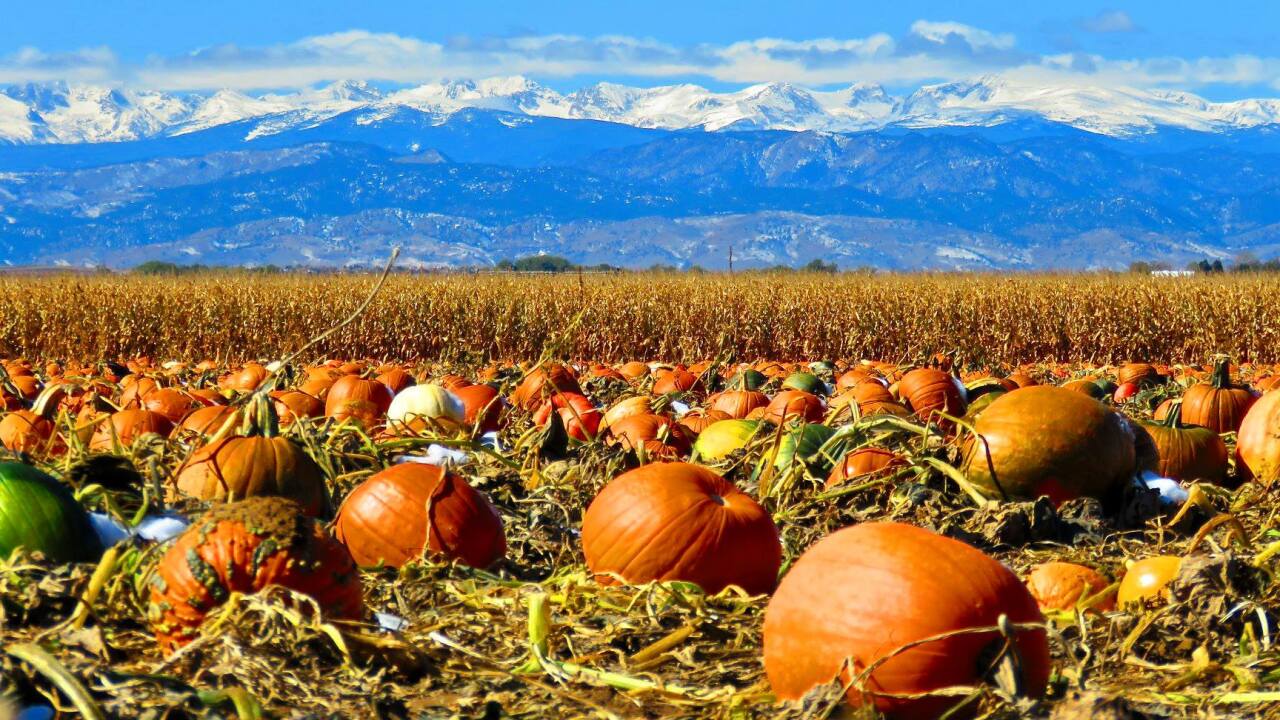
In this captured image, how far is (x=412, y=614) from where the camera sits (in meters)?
3.71

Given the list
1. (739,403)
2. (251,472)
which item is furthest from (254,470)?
(739,403)

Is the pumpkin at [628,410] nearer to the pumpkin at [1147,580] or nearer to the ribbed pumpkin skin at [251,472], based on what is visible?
the ribbed pumpkin skin at [251,472]

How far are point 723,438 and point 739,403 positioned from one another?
1.40 metres

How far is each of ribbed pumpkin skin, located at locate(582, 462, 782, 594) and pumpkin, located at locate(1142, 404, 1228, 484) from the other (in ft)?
8.02

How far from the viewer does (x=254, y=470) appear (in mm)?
4465

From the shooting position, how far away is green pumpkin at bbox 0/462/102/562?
362 centimetres

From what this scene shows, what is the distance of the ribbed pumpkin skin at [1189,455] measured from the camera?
579cm

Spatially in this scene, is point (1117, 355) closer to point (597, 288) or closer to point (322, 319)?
point (597, 288)

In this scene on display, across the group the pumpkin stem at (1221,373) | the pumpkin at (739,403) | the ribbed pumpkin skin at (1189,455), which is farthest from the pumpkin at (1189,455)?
the pumpkin at (739,403)

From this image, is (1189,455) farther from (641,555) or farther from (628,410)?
(641,555)

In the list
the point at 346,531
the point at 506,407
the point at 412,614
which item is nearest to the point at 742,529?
the point at 412,614

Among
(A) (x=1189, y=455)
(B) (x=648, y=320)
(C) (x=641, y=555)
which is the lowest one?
(B) (x=648, y=320)

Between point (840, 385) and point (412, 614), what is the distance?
18.1 feet

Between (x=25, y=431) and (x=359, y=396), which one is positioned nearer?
(x=25, y=431)
